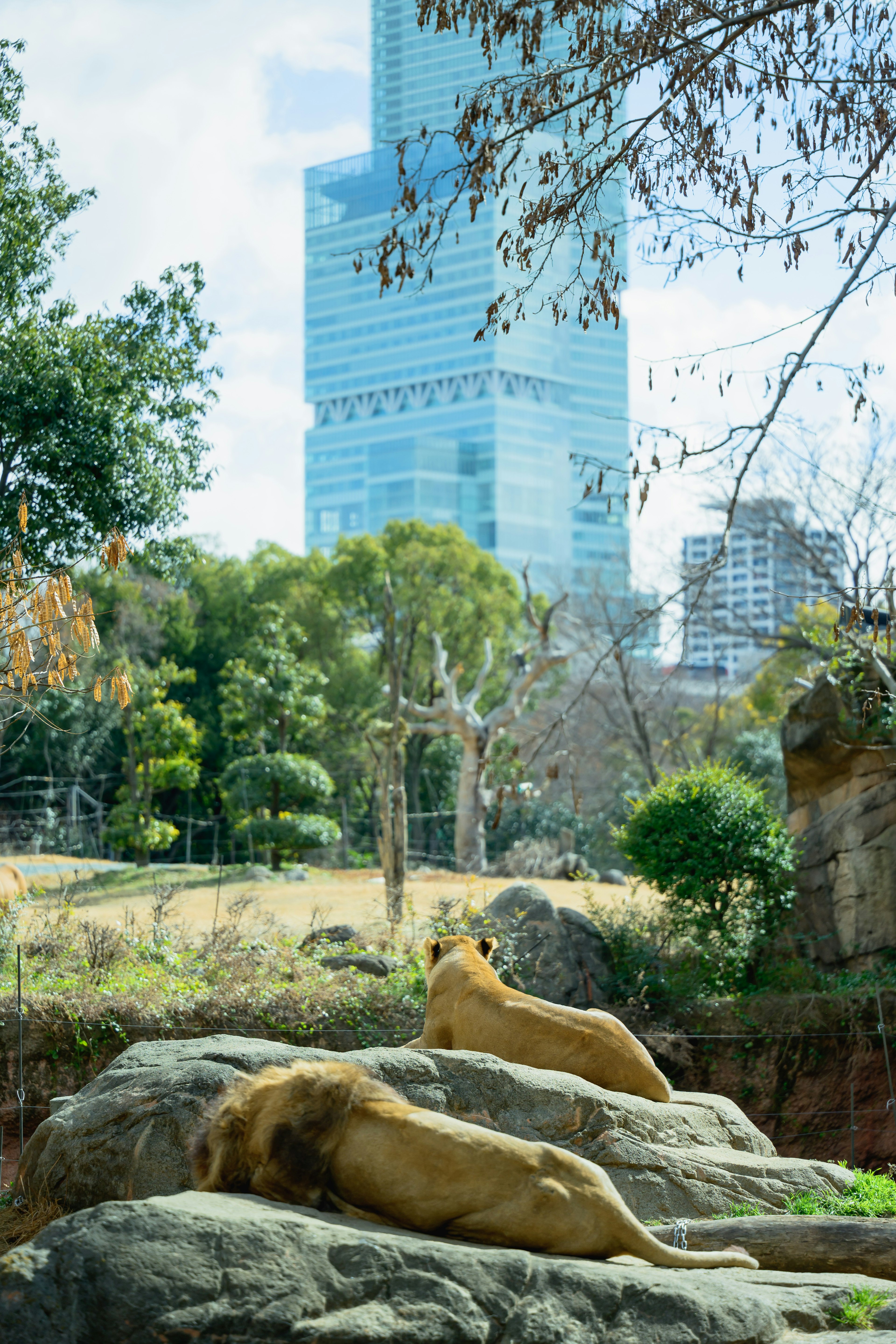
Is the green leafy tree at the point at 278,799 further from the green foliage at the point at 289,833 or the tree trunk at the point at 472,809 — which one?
the tree trunk at the point at 472,809

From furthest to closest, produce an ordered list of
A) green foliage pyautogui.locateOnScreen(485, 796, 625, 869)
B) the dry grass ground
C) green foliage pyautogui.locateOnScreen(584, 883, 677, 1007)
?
1. green foliage pyautogui.locateOnScreen(485, 796, 625, 869)
2. the dry grass ground
3. green foliage pyautogui.locateOnScreen(584, 883, 677, 1007)

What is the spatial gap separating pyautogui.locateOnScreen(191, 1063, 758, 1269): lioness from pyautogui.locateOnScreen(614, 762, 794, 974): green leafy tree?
26.9ft

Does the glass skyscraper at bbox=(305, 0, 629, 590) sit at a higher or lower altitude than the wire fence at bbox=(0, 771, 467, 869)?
higher

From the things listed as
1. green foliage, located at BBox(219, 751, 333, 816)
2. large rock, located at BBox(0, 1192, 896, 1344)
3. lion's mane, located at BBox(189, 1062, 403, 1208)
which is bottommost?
large rock, located at BBox(0, 1192, 896, 1344)

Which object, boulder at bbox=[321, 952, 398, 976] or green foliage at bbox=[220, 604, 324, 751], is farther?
green foliage at bbox=[220, 604, 324, 751]

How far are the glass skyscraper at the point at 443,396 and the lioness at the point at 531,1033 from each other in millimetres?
120531

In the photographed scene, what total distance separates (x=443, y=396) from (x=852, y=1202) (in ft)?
489

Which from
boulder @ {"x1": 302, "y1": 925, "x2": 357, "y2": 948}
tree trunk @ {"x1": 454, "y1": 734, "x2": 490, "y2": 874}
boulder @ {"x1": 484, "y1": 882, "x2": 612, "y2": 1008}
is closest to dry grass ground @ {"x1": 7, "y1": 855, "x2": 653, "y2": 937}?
boulder @ {"x1": 302, "y1": 925, "x2": 357, "y2": 948}

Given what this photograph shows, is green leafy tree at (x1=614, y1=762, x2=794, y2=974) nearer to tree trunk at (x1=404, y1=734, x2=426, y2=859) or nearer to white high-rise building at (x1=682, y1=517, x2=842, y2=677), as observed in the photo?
white high-rise building at (x1=682, y1=517, x2=842, y2=677)

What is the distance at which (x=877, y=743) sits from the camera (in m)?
11.6

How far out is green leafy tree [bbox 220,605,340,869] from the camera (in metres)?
23.4

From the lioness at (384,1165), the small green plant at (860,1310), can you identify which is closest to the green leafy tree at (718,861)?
the small green plant at (860,1310)

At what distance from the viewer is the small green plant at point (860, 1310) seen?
3.45 metres

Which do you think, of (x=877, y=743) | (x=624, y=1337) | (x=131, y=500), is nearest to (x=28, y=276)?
(x=131, y=500)
